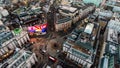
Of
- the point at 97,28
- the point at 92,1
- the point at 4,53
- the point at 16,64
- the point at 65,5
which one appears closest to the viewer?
the point at 16,64

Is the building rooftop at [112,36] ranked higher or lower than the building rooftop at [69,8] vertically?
lower

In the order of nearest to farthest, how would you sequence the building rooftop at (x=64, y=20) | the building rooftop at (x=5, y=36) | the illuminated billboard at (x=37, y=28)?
the building rooftop at (x=5, y=36)
the illuminated billboard at (x=37, y=28)
the building rooftop at (x=64, y=20)

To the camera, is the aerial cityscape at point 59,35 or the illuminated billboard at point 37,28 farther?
the illuminated billboard at point 37,28

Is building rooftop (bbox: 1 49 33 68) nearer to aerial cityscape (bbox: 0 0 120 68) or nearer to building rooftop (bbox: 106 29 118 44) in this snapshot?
aerial cityscape (bbox: 0 0 120 68)

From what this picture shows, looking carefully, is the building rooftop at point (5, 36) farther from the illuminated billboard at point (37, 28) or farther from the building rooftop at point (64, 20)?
the building rooftop at point (64, 20)

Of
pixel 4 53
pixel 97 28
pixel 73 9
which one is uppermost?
pixel 73 9

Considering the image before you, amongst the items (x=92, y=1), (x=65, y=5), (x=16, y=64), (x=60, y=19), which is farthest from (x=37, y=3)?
(x=16, y=64)

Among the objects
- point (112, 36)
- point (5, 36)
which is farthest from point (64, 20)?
point (5, 36)

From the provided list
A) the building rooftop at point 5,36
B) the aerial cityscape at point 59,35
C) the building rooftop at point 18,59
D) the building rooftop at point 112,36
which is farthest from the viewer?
the building rooftop at point 112,36

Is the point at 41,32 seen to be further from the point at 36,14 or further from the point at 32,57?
the point at 32,57

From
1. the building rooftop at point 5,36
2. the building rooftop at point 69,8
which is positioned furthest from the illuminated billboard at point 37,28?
the building rooftop at point 69,8
